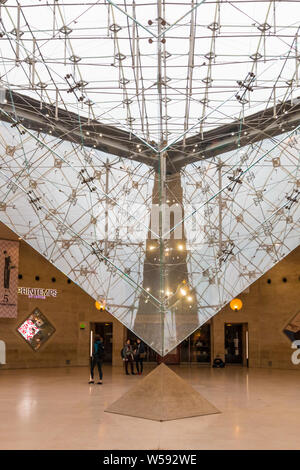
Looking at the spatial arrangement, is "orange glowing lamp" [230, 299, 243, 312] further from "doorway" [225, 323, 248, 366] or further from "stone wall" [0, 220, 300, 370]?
"doorway" [225, 323, 248, 366]

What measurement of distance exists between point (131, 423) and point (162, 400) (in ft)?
2.14

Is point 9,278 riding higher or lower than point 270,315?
higher

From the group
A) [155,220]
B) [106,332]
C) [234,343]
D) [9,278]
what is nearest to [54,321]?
[106,332]

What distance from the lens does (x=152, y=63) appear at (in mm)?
7855

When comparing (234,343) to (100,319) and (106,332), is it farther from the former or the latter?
(100,319)

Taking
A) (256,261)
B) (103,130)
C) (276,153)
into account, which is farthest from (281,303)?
(103,130)

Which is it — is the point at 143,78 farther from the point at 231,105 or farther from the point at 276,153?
the point at 276,153

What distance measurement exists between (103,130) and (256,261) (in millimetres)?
3642

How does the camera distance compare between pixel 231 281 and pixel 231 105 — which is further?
pixel 231 281

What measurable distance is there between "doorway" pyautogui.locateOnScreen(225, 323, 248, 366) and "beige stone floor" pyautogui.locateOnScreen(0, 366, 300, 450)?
357 inches

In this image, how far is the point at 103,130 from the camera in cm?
795

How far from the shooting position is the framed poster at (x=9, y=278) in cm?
1970

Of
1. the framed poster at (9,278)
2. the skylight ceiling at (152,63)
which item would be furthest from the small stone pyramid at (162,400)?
the framed poster at (9,278)
